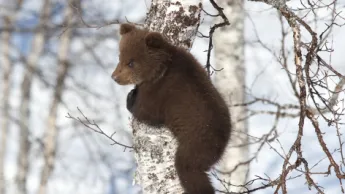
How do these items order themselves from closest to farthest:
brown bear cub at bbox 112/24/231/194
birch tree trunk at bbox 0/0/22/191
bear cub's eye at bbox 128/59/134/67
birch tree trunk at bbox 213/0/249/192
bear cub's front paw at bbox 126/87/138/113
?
brown bear cub at bbox 112/24/231/194 → bear cub's eye at bbox 128/59/134/67 → bear cub's front paw at bbox 126/87/138/113 → birch tree trunk at bbox 213/0/249/192 → birch tree trunk at bbox 0/0/22/191

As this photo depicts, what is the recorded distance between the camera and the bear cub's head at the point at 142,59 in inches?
130

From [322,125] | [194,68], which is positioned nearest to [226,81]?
[322,125]

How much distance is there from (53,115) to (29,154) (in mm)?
1071

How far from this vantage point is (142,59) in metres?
3.35

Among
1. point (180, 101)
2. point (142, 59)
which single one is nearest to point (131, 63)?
point (142, 59)

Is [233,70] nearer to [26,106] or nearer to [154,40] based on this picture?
[154,40]

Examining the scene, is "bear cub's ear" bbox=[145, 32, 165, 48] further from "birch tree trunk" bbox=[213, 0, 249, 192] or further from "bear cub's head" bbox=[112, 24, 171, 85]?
"birch tree trunk" bbox=[213, 0, 249, 192]

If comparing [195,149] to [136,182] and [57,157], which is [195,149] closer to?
[136,182]

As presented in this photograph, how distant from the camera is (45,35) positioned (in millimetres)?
12508

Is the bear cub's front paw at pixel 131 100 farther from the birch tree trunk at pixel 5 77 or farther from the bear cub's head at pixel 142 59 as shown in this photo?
the birch tree trunk at pixel 5 77

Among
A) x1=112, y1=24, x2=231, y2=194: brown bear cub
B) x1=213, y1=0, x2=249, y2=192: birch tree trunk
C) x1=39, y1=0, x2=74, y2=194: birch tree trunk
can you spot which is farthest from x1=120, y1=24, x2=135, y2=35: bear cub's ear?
x1=39, y1=0, x2=74, y2=194: birch tree trunk

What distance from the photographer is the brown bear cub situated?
321cm

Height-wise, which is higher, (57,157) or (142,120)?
(57,157)

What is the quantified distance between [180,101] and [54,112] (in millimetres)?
9596
